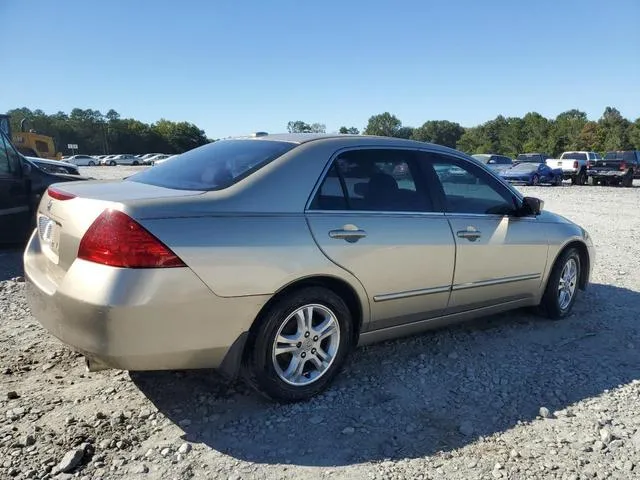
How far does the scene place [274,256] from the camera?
9.20ft

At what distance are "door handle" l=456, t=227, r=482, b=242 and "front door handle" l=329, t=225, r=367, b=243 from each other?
94cm

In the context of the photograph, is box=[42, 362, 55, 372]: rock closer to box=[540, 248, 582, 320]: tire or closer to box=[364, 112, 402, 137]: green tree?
box=[540, 248, 582, 320]: tire

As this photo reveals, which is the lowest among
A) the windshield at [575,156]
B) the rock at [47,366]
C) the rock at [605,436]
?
the rock at [605,436]

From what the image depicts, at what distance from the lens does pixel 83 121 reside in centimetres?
9775

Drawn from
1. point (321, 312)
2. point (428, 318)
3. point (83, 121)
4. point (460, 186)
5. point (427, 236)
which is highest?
point (83, 121)

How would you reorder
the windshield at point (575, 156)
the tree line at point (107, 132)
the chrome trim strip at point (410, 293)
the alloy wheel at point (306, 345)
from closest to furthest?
the alloy wheel at point (306, 345)
the chrome trim strip at point (410, 293)
the windshield at point (575, 156)
the tree line at point (107, 132)

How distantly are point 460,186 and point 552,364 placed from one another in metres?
1.51

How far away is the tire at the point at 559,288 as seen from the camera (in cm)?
467

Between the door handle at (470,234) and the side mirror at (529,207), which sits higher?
the side mirror at (529,207)

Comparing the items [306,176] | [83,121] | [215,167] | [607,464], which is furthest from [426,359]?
[83,121]

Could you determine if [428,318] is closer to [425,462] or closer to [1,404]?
[425,462]

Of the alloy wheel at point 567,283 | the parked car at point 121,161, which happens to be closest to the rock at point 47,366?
the alloy wheel at point 567,283

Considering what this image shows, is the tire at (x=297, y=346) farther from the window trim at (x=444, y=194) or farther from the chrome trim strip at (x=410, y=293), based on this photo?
the window trim at (x=444, y=194)

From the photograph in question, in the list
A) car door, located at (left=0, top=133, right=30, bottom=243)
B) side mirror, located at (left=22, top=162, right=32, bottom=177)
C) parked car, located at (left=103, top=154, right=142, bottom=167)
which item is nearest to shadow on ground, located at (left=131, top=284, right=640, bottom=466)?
car door, located at (left=0, top=133, right=30, bottom=243)
